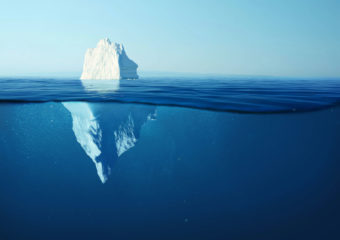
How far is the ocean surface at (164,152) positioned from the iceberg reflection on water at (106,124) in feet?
0.22

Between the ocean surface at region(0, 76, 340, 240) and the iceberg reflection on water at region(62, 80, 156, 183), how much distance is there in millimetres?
68

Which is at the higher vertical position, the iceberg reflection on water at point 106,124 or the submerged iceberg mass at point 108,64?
the submerged iceberg mass at point 108,64

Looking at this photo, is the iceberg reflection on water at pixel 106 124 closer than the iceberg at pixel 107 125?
No

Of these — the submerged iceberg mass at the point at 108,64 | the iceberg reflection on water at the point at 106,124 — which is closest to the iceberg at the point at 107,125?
the iceberg reflection on water at the point at 106,124

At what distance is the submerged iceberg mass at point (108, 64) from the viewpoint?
17.6 meters

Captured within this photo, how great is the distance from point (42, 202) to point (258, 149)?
20256 millimetres

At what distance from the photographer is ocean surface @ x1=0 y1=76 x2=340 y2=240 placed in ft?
31.9

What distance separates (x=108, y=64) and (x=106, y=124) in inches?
334

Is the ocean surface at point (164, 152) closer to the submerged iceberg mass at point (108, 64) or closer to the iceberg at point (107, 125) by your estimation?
the iceberg at point (107, 125)

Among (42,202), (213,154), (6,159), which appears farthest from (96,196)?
(213,154)

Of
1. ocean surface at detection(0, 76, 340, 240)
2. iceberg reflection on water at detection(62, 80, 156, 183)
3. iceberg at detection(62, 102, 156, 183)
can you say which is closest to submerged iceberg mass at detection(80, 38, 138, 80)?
ocean surface at detection(0, 76, 340, 240)

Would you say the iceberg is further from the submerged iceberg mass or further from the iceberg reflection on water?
the submerged iceberg mass

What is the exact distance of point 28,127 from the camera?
1459 cm

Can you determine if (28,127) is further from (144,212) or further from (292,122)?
(292,122)
